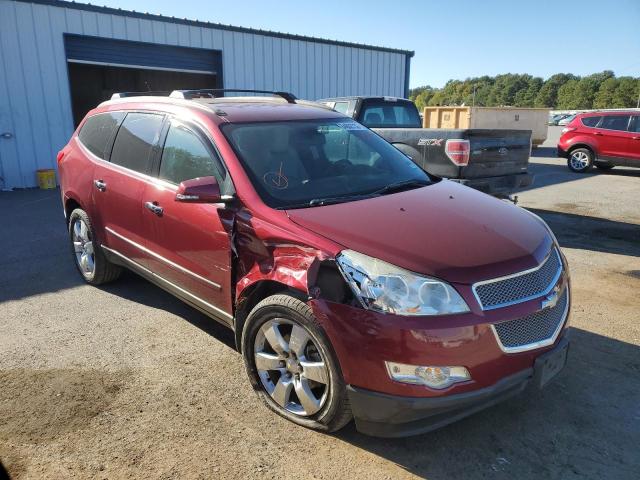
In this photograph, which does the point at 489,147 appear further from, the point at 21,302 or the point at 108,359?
the point at 21,302

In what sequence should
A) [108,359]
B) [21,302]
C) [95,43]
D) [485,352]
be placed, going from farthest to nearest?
[95,43] < [21,302] < [108,359] < [485,352]

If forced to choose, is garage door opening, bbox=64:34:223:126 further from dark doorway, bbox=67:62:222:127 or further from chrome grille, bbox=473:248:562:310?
chrome grille, bbox=473:248:562:310

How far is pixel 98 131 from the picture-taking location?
4.94m

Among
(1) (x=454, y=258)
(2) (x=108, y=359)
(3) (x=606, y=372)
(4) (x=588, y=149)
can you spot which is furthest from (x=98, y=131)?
(4) (x=588, y=149)

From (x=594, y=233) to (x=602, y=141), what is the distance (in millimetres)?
8113

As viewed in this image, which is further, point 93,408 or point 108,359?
point 108,359

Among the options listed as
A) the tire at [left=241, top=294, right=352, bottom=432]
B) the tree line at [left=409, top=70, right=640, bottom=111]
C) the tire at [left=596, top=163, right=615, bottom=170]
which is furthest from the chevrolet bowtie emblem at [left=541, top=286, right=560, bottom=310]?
the tree line at [left=409, top=70, right=640, bottom=111]

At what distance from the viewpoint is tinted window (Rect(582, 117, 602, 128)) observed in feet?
46.9

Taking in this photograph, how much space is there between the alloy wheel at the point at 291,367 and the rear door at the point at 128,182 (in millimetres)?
1625

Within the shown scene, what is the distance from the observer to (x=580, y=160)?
14.5 metres

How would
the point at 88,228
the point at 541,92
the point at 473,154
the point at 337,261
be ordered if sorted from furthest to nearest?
the point at 541,92 < the point at 473,154 < the point at 88,228 < the point at 337,261

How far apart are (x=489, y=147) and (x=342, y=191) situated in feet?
13.6

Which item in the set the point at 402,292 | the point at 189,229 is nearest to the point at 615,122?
the point at 189,229

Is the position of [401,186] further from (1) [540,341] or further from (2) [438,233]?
(1) [540,341]
